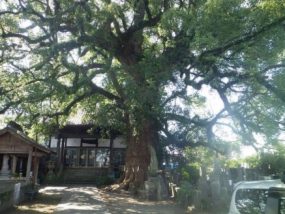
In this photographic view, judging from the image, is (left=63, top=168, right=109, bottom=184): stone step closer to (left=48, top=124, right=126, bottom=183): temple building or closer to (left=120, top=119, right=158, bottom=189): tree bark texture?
(left=48, top=124, right=126, bottom=183): temple building

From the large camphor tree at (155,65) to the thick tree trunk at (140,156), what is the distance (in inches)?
2.5

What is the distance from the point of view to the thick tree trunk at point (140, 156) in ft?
75.4

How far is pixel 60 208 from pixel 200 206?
5898 millimetres

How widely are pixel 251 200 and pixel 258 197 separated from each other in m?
0.24

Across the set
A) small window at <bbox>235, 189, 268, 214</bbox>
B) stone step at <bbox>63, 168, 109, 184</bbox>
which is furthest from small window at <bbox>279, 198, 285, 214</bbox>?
stone step at <bbox>63, 168, 109, 184</bbox>

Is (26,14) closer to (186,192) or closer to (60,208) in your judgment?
(60,208)

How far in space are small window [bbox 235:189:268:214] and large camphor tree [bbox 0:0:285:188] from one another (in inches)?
299

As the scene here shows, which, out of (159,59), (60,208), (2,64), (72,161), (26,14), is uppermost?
(26,14)

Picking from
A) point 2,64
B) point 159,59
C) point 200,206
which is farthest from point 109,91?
point 200,206

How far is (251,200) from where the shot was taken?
6566mm

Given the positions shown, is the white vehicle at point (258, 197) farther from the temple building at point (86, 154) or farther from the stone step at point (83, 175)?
the temple building at point (86, 154)

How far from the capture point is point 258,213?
6.12m

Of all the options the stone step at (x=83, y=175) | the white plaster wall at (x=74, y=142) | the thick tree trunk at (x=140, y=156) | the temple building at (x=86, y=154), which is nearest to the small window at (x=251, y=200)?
the thick tree trunk at (x=140, y=156)

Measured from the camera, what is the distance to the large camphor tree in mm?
14039
